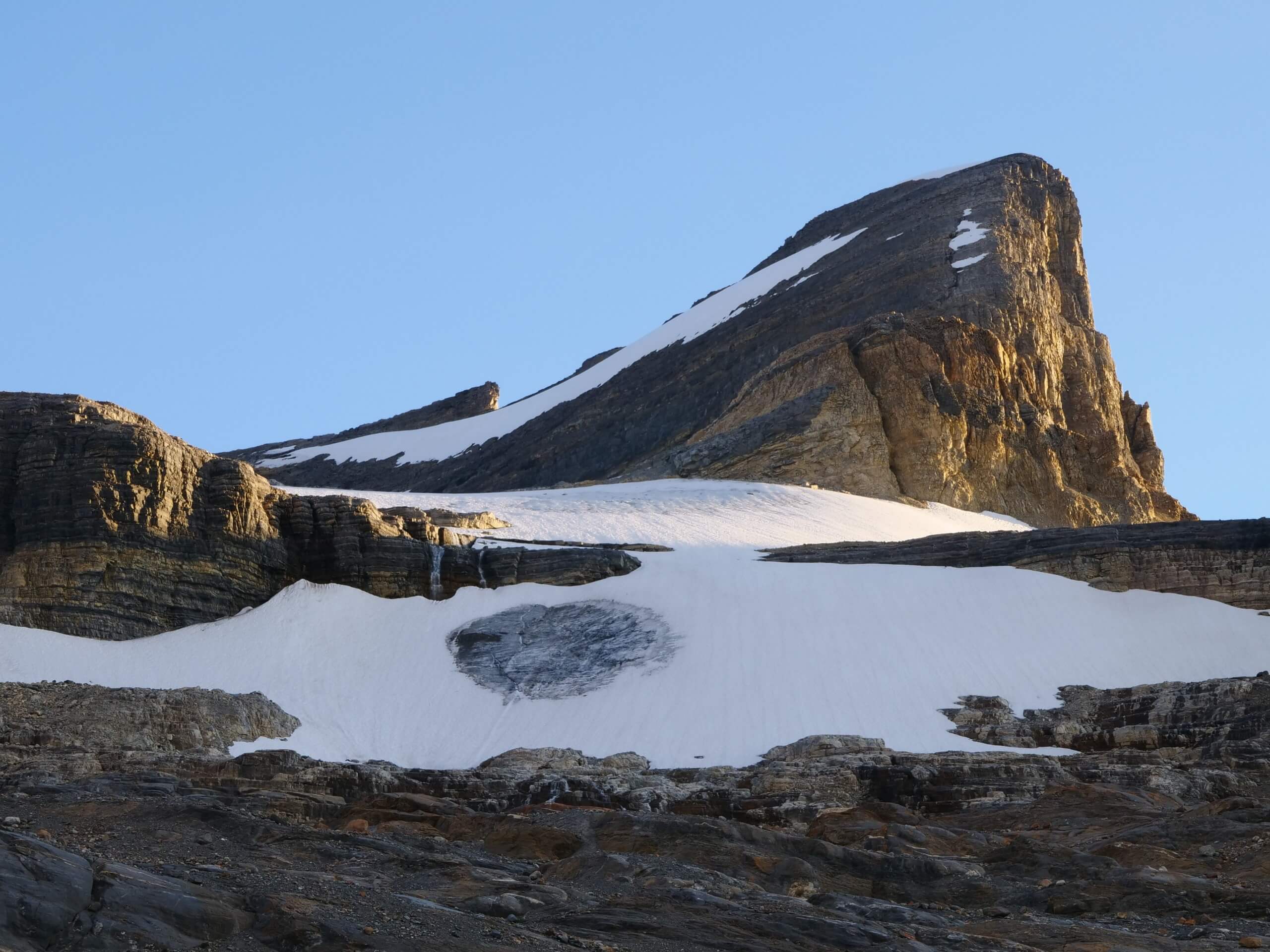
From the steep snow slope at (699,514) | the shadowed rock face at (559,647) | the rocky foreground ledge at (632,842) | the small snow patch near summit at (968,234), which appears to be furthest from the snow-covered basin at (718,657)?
the small snow patch near summit at (968,234)

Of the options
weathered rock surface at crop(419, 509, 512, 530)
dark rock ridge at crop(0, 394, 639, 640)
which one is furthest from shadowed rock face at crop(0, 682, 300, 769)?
weathered rock surface at crop(419, 509, 512, 530)

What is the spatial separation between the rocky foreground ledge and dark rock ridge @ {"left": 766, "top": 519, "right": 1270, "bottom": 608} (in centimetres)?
637

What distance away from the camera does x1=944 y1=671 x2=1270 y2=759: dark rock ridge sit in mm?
21641

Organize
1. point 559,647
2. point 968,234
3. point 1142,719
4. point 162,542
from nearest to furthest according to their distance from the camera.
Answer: point 1142,719
point 559,647
point 162,542
point 968,234

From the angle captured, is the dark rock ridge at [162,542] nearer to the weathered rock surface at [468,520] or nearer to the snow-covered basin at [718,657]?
the snow-covered basin at [718,657]

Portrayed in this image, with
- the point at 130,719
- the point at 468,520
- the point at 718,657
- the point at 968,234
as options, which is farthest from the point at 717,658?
the point at 968,234

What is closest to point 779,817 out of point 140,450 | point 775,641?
point 775,641

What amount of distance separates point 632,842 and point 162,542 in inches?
696

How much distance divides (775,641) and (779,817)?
30.4ft

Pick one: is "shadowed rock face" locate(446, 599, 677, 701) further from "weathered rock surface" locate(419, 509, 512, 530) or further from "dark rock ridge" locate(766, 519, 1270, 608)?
"weathered rock surface" locate(419, 509, 512, 530)

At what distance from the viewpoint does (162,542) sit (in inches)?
1127

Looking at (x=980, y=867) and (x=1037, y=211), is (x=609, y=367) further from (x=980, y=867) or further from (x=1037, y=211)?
(x=980, y=867)

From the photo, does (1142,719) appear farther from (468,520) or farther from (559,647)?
(468,520)

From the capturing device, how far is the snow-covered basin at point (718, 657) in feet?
77.6
